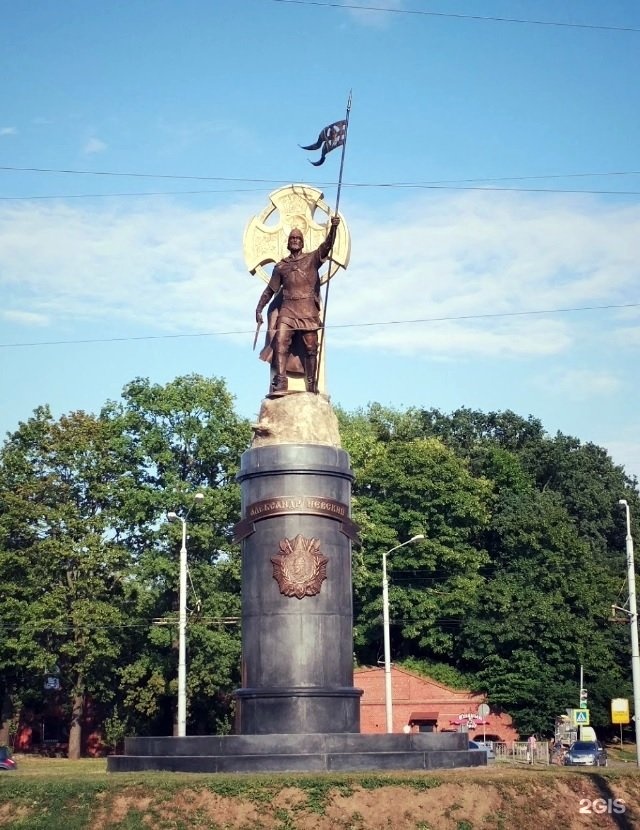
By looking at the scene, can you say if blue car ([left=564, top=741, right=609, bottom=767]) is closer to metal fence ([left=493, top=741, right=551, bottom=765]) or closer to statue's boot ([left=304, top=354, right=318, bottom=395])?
metal fence ([left=493, top=741, right=551, bottom=765])

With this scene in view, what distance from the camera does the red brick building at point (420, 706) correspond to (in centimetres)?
5959

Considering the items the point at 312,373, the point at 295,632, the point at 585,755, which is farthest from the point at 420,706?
the point at 295,632

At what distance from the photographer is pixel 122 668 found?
53.5 meters

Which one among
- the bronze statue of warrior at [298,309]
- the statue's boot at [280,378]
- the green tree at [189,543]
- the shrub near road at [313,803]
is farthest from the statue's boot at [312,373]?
the green tree at [189,543]

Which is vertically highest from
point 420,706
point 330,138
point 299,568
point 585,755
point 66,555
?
point 330,138

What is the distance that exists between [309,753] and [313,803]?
249 cm

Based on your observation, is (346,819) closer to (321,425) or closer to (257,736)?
(257,736)

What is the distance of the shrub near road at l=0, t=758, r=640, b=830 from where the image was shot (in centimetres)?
2039

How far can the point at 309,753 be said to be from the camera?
910 inches

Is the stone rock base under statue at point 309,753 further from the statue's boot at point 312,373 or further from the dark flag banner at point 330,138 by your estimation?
the dark flag banner at point 330,138

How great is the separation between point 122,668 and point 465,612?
59.0 ft

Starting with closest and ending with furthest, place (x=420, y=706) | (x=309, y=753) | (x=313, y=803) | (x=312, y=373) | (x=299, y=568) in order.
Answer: (x=313, y=803)
(x=309, y=753)
(x=299, y=568)
(x=312, y=373)
(x=420, y=706)

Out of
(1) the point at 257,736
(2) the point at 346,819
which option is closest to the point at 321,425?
(1) the point at 257,736

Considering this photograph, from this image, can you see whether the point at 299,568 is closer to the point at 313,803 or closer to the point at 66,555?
the point at 313,803
